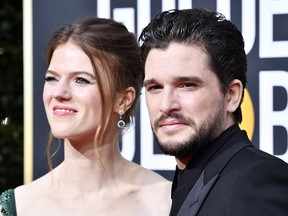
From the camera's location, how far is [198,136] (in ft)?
6.21

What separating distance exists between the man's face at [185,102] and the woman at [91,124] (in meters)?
0.55

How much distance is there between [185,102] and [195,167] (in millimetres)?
183

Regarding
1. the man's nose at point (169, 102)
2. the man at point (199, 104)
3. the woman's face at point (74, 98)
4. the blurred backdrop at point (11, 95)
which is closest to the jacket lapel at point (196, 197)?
the man at point (199, 104)

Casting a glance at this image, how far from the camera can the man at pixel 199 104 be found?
182 centimetres

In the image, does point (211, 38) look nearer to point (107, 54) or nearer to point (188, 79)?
point (188, 79)

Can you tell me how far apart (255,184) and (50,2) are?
170 cm

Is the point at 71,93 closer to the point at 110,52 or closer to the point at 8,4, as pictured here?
the point at 110,52

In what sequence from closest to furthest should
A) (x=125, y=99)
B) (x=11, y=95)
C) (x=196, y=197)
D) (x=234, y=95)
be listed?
(x=196, y=197)
(x=234, y=95)
(x=125, y=99)
(x=11, y=95)

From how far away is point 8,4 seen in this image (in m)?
4.38

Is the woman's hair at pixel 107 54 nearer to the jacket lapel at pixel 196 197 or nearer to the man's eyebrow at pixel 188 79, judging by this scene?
the man's eyebrow at pixel 188 79

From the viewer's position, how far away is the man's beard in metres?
1.89

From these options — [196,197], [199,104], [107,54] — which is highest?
[107,54]

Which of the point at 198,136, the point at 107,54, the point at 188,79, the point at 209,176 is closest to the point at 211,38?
the point at 188,79

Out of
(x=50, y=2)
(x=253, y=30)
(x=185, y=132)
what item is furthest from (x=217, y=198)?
(x=50, y=2)
